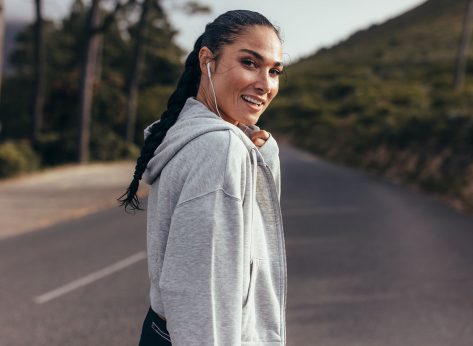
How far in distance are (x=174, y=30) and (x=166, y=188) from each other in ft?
183

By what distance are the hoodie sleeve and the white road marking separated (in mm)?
5370

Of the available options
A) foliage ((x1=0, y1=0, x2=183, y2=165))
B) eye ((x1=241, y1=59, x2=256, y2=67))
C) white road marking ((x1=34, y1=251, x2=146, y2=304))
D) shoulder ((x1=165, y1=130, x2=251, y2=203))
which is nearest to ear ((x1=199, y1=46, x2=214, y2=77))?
eye ((x1=241, y1=59, x2=256, y2=67))

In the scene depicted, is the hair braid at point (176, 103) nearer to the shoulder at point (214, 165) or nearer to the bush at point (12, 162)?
the shoulder at point (214, 165)

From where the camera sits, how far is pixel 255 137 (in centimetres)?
200

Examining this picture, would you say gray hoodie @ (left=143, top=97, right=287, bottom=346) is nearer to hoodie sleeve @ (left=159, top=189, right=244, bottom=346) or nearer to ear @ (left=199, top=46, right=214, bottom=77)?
hoodie sleeve @ (left=159, top=189, right=244, bottom=346)

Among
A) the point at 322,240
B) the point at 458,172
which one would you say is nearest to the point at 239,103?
the point at 322,240

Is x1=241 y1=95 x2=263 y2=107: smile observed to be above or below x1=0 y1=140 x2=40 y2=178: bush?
above

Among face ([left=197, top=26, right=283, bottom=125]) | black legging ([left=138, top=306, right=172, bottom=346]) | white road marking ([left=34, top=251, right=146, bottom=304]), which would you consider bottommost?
white road marking ([left=34, top=251, right=146, bottom=304])

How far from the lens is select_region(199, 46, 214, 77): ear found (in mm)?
1826

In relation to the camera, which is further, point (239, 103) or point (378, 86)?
point (378, 86)

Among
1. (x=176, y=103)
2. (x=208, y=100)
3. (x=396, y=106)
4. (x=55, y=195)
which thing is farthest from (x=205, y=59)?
(x=396, y=106)

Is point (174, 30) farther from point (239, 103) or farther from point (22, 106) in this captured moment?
point (239, 103)

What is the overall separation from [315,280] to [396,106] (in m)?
34.6

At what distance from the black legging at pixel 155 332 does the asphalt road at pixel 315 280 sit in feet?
11.3
